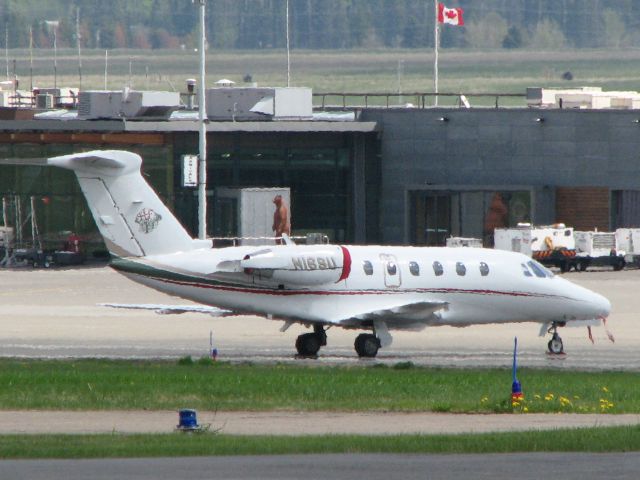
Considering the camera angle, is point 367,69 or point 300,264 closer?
point 300,264

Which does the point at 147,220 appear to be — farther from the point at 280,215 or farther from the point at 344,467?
the point at 280,215

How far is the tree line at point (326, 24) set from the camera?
145m

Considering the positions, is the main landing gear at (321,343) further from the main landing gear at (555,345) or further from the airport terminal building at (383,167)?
the airport terminal building at (383,167)

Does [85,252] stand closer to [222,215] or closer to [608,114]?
[222,215]

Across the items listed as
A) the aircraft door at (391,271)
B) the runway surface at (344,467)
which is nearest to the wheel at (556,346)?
the aircraft door at (391,271)

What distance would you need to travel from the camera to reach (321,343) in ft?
119

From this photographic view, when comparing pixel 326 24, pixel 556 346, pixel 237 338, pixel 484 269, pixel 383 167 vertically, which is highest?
pixel 326 24

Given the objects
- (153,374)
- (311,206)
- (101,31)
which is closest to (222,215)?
(311,206)

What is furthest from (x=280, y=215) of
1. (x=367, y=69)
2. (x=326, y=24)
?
(x=326, y=24)

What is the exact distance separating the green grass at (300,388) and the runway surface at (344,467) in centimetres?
548

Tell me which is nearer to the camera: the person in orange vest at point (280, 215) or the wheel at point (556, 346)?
the wheel at point (556, 346)

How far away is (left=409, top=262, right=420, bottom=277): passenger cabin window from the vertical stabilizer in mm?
4750

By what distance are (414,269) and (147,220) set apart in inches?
233

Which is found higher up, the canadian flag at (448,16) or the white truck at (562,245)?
the canadian flag at (448,16)
